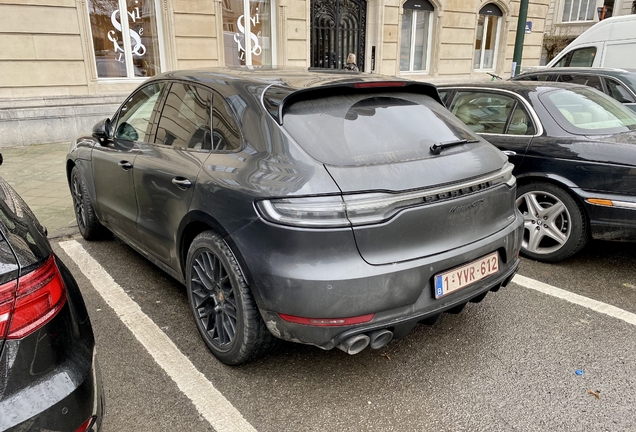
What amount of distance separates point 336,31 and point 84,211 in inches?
450

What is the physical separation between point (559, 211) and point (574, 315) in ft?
3.63

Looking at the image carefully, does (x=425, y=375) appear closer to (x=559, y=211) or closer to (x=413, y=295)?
(x=413, y=295)

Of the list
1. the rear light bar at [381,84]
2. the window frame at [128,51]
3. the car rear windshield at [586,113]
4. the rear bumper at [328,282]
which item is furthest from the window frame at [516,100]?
the window frame at [128,51]

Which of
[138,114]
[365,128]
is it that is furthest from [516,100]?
[138,114]

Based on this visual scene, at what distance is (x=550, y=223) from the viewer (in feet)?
13.9

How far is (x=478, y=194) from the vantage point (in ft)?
8.50

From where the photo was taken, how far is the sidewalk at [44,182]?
534 centimetres

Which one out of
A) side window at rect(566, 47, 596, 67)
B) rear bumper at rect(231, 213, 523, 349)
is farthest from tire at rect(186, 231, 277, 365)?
side window at rect(566, 47, 596, 67)

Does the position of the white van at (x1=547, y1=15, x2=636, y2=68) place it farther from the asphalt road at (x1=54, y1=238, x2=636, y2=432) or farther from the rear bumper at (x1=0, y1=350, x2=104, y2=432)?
the rear bumper at (x1=0, y1=350, x2=104, y2=432)

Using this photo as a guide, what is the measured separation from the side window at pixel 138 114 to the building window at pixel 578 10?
151ft

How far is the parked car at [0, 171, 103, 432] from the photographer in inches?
58.4

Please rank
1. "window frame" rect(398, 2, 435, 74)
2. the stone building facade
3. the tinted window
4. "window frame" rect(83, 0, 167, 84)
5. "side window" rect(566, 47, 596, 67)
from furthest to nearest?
"window frame" rect(398, 2, 435, 74)
"side window" rect(566, 47, 596, 67)
"window frame" rect(83, 0, 167, 84)
the stone building facade
the tinted window

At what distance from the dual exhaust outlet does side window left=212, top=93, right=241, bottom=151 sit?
3.89 feet

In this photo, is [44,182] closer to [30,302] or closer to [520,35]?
[30,302]
